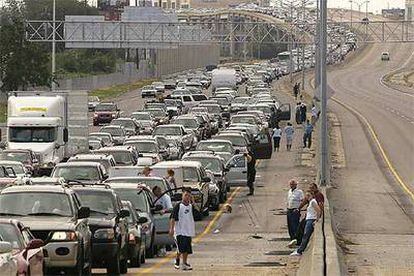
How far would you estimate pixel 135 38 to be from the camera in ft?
339

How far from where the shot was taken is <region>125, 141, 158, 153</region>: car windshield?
52.2 m

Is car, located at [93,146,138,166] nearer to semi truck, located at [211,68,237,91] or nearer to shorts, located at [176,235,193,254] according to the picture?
shorts, located at [176,235,193,254]

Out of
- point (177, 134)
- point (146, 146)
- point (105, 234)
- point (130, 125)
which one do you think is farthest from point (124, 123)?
point (105, 234)

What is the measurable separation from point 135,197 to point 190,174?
36.6ft

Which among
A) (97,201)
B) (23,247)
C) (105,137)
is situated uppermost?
(23,247)

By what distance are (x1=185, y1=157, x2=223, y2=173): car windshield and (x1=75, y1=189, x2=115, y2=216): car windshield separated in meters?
19.4

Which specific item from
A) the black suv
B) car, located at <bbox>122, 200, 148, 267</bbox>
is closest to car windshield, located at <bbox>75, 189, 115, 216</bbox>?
the black suv

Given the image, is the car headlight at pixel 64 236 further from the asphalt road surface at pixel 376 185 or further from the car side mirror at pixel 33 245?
the asphalt road surface at pixel 376 185

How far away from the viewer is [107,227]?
22453 mm

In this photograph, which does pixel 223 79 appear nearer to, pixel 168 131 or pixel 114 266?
pixel 168 131

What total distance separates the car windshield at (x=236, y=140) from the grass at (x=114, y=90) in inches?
2700

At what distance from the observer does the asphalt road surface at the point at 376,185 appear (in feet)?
95.9

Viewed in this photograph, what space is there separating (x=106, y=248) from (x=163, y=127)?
135ft

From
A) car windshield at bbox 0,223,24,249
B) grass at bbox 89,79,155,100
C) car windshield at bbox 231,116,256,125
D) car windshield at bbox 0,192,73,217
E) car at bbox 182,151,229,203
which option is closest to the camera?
car windshield at bbox 0,223,24,249
